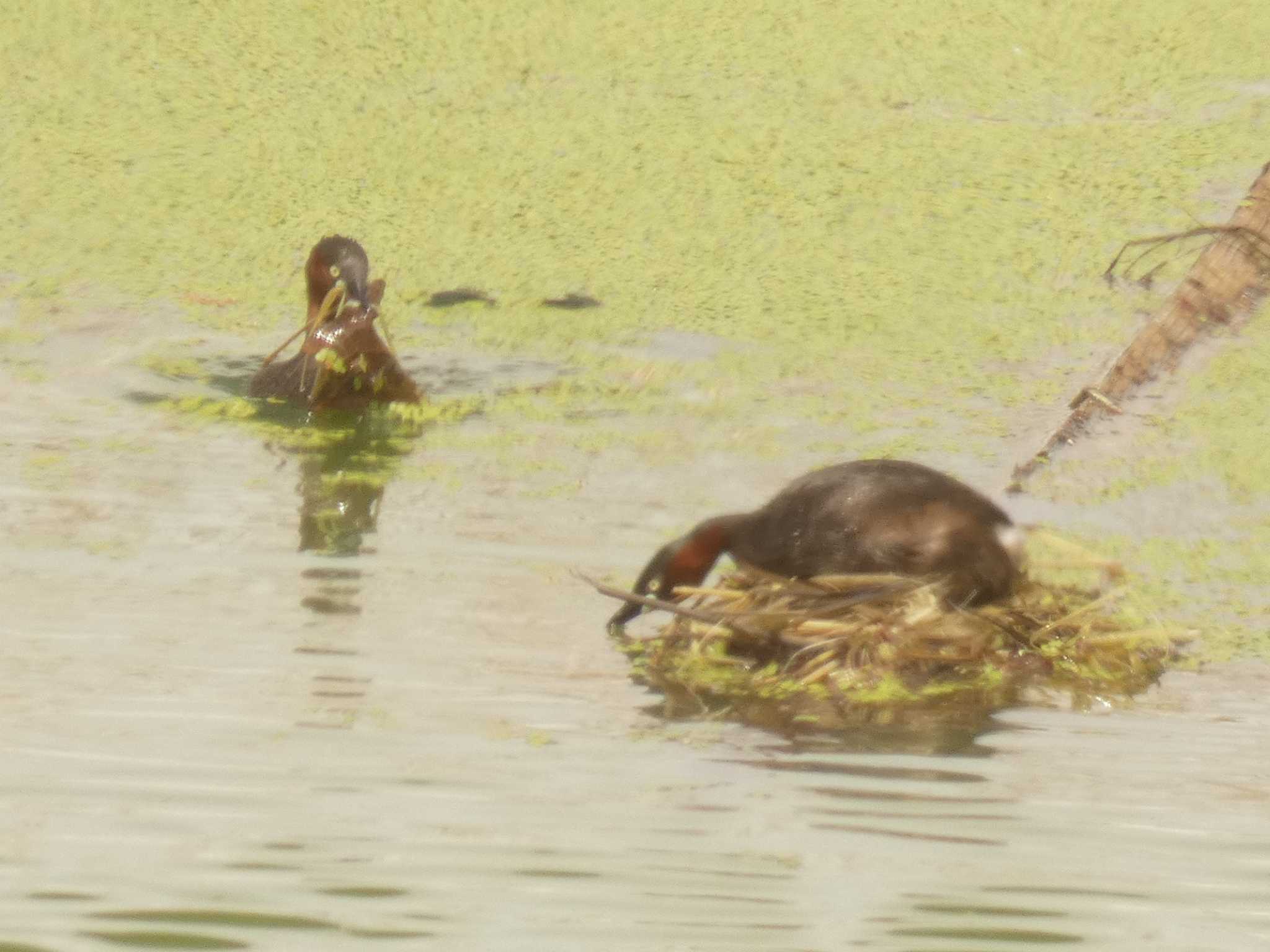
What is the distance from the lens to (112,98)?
1036 cm

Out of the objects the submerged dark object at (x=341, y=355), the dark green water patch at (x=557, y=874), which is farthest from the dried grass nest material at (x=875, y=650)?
the submerged dark object at (x=341, y=355)

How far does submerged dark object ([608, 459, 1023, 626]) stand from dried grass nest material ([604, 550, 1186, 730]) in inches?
2.4

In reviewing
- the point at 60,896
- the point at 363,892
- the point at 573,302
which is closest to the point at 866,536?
the point at 363,892

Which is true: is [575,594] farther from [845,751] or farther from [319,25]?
[319,25]

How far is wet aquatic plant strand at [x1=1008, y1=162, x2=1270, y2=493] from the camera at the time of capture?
7121 mm

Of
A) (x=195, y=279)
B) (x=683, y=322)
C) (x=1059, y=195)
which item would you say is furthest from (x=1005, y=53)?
(x=195, y=279)

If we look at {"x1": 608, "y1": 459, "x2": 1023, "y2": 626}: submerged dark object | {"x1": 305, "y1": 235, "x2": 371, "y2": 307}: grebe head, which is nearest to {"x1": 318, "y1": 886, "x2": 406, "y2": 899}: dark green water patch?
{"x1": 608, "y1": 459, "x2": 1023, "y2": 626}: submerged dark object

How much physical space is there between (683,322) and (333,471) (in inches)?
87.9

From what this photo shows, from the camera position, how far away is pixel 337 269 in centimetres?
793

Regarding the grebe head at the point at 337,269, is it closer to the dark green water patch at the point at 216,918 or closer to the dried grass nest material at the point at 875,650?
the dried grass nest material at the point at 875,650

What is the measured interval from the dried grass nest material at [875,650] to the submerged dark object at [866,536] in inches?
2.4

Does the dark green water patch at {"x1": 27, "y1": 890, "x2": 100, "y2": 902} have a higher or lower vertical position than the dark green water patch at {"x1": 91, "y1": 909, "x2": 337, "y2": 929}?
lower

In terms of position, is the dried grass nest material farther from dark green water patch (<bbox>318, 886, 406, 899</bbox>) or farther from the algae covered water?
dark green water patch (<bbox>318, 886, 406, 899</bbox>)

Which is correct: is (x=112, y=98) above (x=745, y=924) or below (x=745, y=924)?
above
